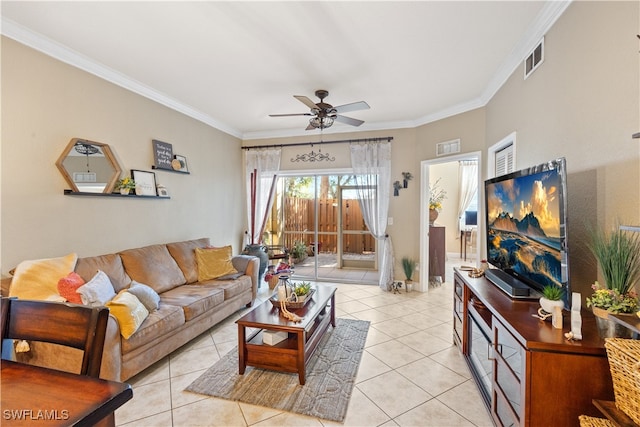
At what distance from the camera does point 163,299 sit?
292cm

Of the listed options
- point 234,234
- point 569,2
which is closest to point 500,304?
point 569,2

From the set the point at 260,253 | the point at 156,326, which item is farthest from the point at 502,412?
the point at 260,253

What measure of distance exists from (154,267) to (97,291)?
913mm

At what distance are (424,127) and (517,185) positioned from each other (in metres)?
2.90

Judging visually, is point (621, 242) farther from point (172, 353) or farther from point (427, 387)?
point (172, 353)

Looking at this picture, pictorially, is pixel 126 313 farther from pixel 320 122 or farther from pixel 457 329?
pixel 457 329

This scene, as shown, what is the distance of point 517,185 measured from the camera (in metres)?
2.11

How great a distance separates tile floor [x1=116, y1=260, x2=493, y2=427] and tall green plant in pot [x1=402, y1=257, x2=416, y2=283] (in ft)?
4.20

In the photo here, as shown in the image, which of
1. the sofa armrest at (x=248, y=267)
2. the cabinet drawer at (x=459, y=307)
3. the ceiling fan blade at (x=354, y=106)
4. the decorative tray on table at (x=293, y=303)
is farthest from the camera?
the sofa armrest at (x=248, y=267)

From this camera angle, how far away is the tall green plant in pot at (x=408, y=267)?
4.84 m

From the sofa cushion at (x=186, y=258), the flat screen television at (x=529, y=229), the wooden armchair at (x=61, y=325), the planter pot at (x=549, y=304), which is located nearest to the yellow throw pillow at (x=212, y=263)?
the sofa cushion at (x=186, y=258)

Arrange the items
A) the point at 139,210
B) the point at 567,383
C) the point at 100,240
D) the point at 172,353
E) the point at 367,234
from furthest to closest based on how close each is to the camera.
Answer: the point at 367,234, the point at 139,210, the point at 100,240, the point at 172,353, the point at 567,383

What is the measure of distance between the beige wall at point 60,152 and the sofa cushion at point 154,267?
0.23 m

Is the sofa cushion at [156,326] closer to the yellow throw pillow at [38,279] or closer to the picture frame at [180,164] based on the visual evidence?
the yellow throw pillow at [38,279]
